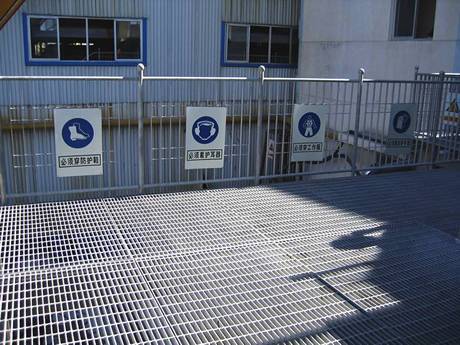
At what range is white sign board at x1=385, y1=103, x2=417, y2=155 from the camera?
7.14 metres

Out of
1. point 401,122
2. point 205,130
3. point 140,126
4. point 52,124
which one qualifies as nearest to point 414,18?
point 401,122

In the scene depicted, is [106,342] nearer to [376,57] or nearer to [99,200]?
[99,200]

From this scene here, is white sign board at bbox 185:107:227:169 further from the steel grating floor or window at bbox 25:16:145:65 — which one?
window at bbox 25:16:145:65

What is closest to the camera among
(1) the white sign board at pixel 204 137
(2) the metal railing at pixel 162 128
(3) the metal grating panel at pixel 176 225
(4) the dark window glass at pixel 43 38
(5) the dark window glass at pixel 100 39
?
(3) the metal grating panel at pixel 176 225

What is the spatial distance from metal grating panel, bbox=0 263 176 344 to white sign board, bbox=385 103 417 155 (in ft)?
15.3

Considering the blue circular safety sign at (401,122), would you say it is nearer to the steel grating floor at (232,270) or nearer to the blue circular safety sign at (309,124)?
the blue circular safety sign at (309,124)

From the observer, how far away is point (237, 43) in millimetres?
15344

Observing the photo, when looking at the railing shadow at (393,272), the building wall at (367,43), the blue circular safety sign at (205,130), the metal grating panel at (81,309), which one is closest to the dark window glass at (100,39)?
the building wall at (367,43)

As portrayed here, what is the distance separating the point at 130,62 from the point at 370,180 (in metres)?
9.13

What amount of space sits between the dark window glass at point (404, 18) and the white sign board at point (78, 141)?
9582 mm

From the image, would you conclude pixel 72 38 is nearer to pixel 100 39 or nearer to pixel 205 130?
pixel 100 39

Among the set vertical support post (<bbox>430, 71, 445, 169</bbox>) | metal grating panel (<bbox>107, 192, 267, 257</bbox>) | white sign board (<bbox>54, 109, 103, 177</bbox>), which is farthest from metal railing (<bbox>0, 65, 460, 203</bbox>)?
metal grating panel (<bbox>107, 192, 267, 257</bbox>)

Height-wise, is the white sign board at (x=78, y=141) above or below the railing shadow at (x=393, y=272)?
above

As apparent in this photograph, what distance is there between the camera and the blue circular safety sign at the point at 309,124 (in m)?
6.53
